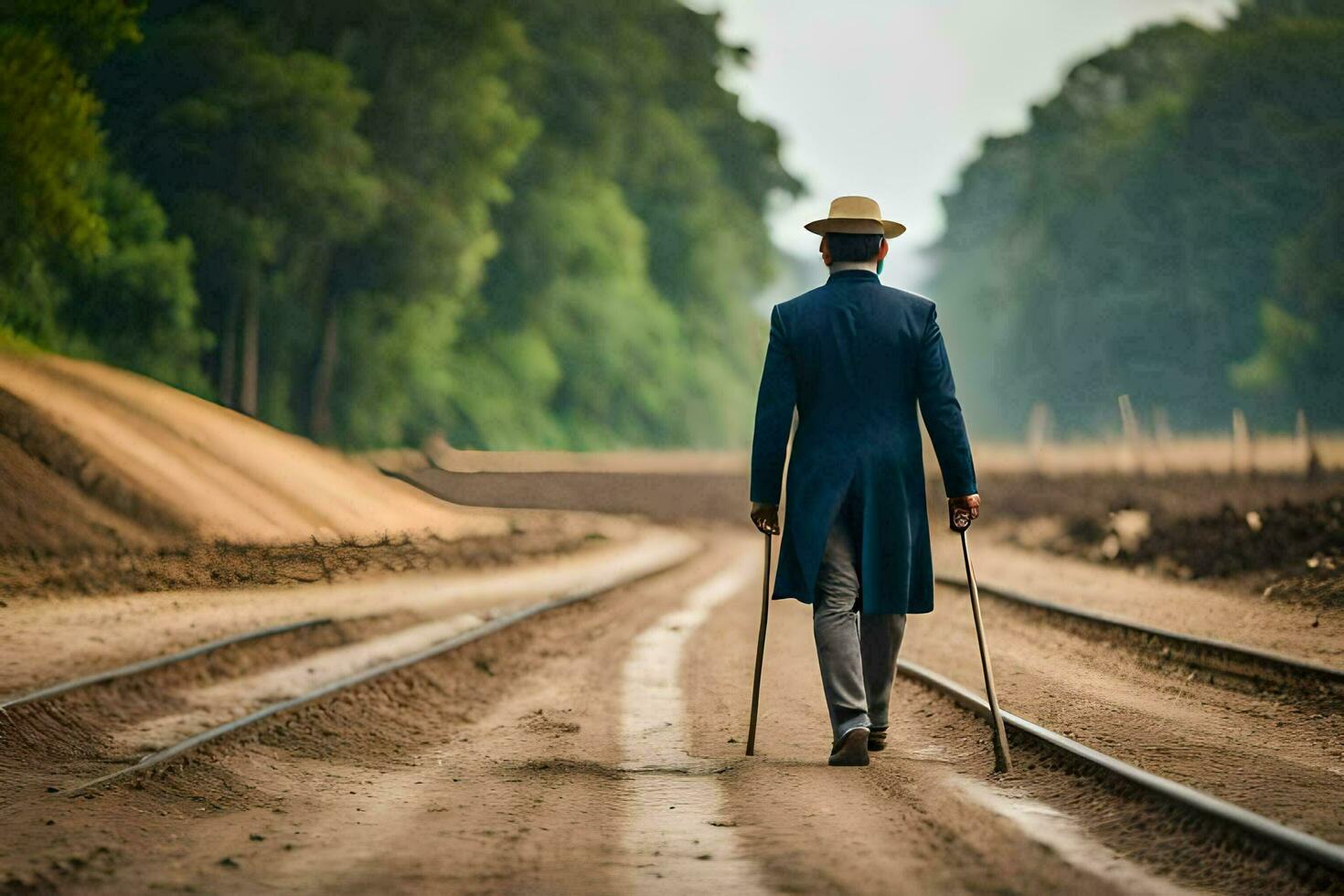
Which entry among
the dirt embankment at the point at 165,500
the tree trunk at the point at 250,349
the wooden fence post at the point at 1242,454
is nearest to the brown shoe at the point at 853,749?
the dirt embankment at the point at 165,500

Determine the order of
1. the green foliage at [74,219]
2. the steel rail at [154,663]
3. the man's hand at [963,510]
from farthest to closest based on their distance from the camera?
1. the green foliage at [74,219]
2. the steel rail at [154,663]
3. the man's hand at [963,510]

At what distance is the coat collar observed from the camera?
25.5ft

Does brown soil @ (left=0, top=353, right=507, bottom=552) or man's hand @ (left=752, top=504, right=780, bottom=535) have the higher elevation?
man's hand @ (left=752, top=504, right=780, bottom=535)

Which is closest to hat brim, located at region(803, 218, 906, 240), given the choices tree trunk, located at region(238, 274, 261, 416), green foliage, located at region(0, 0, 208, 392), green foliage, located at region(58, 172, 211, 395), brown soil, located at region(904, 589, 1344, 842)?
brown soil, located at region(904, 589, 1344, 842)

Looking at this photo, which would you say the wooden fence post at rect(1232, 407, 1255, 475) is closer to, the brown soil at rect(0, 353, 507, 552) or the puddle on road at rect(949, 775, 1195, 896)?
the brown soil at rect(0, 353, 507, 552)

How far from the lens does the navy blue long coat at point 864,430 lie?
7531 millimetres

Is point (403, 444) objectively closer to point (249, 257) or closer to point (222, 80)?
point (249, 257)

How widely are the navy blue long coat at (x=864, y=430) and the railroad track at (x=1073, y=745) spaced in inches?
41.8

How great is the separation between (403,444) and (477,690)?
31.7m

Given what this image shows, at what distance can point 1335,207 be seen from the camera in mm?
63594

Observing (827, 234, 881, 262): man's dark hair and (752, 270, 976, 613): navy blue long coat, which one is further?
(827, 234, 881, 262): man's dark hair

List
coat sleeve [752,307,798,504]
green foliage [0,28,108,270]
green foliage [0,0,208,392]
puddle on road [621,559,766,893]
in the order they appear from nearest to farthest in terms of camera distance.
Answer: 1. puddle on road [621,559,766,893]
2. coat sleeve [752,307,798,504]
3. green foliage [0,28,108,270]
4. green foliage [0,0,208,392]

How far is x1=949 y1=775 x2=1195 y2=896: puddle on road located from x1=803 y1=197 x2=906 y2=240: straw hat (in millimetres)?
2598

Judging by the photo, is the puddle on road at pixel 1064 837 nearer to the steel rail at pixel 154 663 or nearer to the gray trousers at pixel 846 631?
the gray trousers at pixel 846 631
